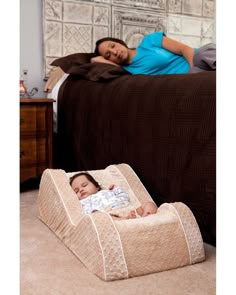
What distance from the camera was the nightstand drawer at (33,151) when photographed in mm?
2787

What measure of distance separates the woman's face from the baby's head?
4.39 feet

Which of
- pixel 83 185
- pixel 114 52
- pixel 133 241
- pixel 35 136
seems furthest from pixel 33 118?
pixel 133 241

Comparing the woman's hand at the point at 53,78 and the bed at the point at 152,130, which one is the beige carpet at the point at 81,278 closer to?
the bed at the point at 152,130

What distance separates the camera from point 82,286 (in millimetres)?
1380

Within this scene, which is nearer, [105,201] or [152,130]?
[105,201]

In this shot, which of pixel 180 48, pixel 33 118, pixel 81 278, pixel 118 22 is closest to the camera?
pixel 81 278

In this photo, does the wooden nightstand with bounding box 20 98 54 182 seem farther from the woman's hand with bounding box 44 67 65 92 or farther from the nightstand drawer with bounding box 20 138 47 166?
the woman's hand with bounding box 44 67 65 92

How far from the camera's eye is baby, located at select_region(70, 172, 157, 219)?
186cm

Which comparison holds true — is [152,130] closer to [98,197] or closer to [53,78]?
[98,197]

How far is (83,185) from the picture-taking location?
2.02m

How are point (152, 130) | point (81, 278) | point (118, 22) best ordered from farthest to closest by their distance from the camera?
point (118, 22), point (152, 130), point (81, 278)

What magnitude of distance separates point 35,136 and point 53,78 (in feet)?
2.04

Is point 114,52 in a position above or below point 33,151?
above

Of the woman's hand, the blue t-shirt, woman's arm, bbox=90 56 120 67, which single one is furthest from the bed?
the blue t-shirt
